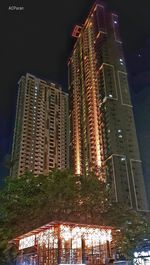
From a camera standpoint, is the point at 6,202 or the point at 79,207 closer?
the point at 79,207

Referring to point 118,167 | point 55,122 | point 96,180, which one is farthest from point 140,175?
point 96,180

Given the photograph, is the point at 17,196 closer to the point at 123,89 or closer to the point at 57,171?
the point at 57,171

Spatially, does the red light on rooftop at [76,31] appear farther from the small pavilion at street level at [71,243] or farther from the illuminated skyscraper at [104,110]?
the small pavilion at street level at [71,243]

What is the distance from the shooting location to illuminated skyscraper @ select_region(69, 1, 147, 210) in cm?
4894

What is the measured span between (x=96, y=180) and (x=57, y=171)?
2.39 m

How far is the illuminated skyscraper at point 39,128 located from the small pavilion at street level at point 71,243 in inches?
1878

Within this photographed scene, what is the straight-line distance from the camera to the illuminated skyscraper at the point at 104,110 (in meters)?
48.9

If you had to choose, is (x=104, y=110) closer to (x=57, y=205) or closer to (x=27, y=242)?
(x=57, y=205)

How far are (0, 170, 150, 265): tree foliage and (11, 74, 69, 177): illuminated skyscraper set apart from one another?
43.7 m

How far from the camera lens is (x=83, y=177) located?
16906mm

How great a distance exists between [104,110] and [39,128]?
18012 millimetres

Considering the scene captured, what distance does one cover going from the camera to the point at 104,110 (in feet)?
184

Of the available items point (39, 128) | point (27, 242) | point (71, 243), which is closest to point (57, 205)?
point (27, 242)

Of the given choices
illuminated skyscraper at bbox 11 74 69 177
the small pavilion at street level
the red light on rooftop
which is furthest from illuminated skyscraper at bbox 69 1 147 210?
the small pavilion at street level
